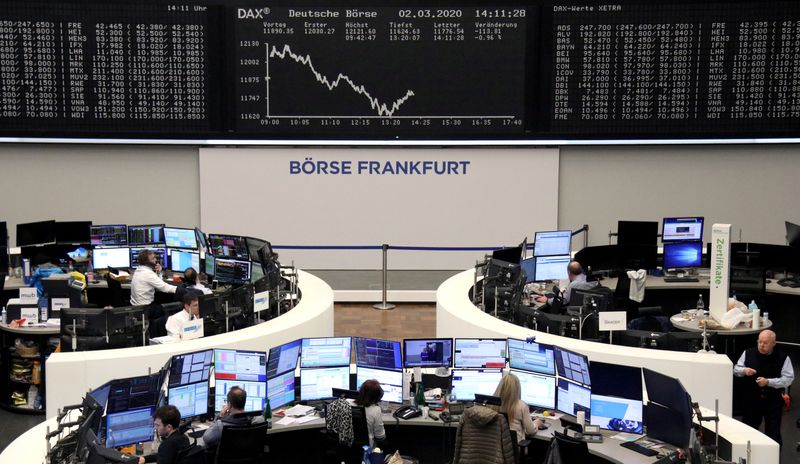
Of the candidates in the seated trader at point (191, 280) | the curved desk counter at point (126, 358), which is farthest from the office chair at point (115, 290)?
the curved desk counter at point (126, 358)

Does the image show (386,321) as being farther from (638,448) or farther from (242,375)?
(638,448)

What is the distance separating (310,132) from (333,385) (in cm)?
595

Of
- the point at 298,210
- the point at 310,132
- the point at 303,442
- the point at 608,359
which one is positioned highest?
the point at 310,132

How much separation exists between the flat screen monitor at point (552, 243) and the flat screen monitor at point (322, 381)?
169 inches

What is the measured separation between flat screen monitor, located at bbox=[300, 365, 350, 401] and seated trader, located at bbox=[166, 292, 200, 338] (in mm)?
1509

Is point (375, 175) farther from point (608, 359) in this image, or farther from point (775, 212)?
point (608, 359)

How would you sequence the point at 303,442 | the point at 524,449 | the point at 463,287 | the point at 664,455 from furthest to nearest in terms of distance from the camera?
the point at 463,287
the point at 303,442
the point at 524,449
the point at 664,455

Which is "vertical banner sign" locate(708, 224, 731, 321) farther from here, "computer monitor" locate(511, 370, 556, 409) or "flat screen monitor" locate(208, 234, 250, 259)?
"flat screen monitor" locate(208, 234, 250, 259)

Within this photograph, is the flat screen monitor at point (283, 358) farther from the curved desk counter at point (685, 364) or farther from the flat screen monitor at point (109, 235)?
the flat screen monitor at point (109, 235)

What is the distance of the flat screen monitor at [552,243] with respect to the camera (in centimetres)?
1133

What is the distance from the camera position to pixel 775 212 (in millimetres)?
13258

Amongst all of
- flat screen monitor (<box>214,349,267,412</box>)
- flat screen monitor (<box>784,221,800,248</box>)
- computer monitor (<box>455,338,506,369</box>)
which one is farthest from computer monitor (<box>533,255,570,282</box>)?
flat screen monitor (<box>214,349,267,412</box>)

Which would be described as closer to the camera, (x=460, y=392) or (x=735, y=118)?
(x=460, y=392)

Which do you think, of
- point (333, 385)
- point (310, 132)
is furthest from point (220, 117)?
point (333, 385)
